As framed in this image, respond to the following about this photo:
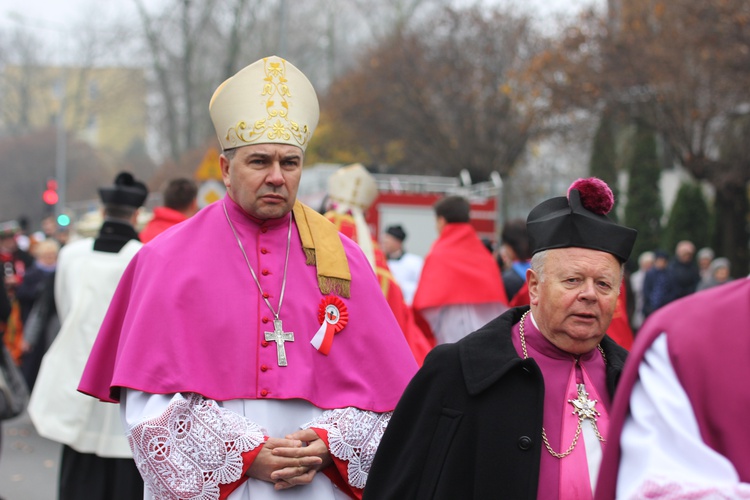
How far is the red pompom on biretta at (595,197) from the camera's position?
364 centimetres

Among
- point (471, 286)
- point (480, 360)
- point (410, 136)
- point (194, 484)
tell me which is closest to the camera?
point (480, 360)

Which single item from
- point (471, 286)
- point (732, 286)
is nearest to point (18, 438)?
point (471, 286)

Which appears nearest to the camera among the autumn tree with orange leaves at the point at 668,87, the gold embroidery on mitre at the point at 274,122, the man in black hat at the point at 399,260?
the gold embroidery on mitre at the point at 274,122

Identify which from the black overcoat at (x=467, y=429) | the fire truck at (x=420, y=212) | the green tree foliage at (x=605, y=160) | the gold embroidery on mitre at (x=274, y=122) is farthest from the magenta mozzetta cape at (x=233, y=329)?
the green tree foliage at (x=605, y=160)

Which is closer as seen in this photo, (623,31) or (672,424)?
(672,424)

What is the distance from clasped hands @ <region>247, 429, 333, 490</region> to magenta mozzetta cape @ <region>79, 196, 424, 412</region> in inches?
6.4

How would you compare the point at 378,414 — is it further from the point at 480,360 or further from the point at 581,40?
the point at 581,40

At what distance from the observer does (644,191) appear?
29344 mm

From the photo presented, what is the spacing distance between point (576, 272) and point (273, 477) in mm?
1199

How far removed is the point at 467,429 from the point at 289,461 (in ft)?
2.30

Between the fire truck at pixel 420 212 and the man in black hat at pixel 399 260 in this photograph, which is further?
the fire truck at pixel 420 212

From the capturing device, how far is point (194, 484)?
149 inches

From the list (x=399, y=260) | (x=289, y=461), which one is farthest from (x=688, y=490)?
(x=399, y=260)

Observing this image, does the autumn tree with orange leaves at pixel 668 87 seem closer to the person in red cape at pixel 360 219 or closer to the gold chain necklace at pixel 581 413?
the person in red cape at pixel 360 219
